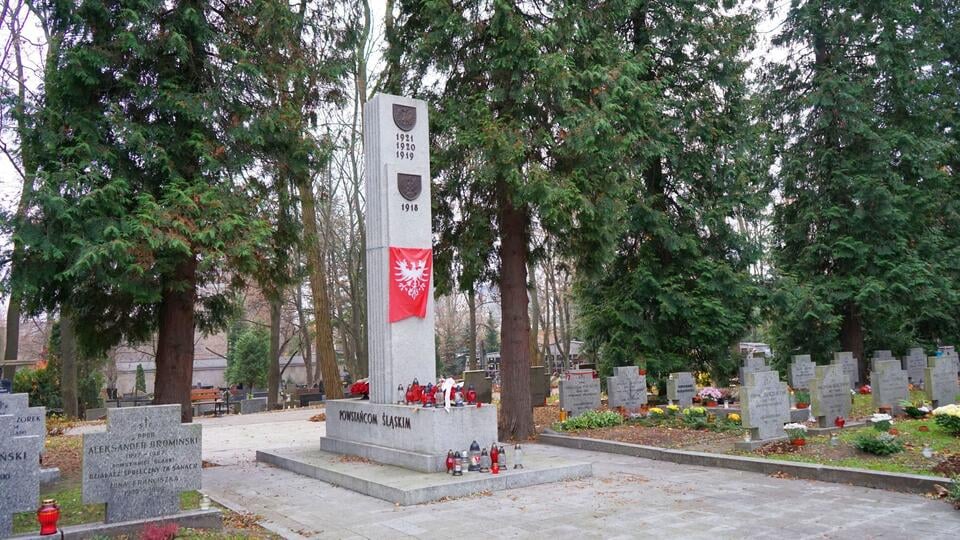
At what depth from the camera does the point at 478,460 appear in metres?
9.77

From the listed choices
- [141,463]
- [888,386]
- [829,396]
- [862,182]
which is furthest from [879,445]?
[862,182]

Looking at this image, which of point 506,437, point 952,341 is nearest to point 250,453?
point 506,437

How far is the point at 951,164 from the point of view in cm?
2641

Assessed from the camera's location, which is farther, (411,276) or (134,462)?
(411,276)

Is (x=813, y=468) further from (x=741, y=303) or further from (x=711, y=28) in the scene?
Result: (x=711, y=28)

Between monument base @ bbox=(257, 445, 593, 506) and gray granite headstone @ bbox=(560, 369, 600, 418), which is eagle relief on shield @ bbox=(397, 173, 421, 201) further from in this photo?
gray granite headstone @ bbox=(560, 369, 600, 418)

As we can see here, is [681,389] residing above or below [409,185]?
below

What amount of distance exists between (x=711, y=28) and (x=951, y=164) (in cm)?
1341

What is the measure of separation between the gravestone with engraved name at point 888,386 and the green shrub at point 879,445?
170 inches

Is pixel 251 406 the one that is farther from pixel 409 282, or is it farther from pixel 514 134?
pixel 514 134

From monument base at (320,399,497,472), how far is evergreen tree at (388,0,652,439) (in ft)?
12.5

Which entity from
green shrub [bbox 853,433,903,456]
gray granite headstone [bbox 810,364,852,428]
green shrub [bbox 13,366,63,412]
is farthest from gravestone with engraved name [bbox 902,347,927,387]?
green shrub [bbox 13,366,63,412]

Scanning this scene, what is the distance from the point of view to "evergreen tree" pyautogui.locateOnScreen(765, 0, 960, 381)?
21984 mm

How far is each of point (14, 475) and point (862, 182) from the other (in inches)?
901
